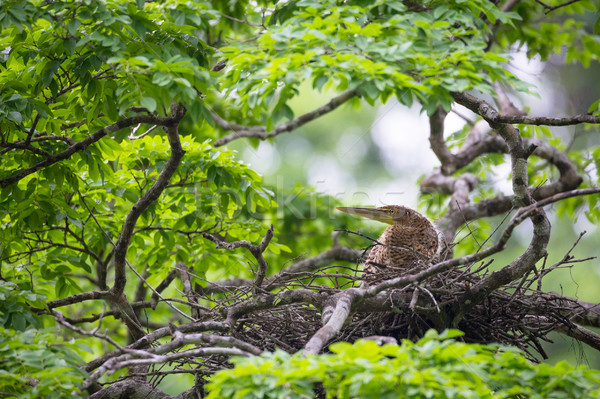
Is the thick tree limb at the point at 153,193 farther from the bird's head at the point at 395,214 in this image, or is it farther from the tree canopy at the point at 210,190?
the bird's head at the point at 395,214

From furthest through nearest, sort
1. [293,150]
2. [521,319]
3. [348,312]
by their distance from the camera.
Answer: [293,150] → [521,319] → [348,312]

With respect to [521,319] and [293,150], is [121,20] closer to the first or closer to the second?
[521,319]

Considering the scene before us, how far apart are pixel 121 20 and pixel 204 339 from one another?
1719 millimetres

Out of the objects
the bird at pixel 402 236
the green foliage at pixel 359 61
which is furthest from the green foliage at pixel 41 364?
the bird at pixel 402 236

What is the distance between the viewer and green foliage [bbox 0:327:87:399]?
2645 mm

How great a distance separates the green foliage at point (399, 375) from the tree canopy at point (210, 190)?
2 centimetres

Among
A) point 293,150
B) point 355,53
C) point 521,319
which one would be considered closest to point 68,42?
point 355,53

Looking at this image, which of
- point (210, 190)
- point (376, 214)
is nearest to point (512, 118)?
point (376, 214)

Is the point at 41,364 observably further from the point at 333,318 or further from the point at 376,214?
the point at 376,214

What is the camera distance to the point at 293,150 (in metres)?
14.4

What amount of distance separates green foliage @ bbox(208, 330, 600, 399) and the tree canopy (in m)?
0.02

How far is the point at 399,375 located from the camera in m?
2.45

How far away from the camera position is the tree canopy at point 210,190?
2941mm

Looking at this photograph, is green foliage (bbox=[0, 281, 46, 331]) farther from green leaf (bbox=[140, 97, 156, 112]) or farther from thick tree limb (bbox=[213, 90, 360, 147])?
thick tree limb (bbox=[213, 90, 360, 147])
